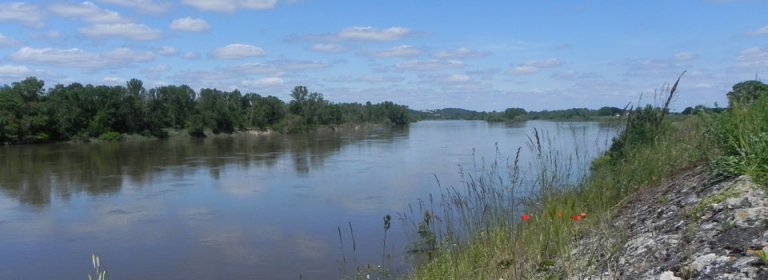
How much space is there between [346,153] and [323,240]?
26.6m

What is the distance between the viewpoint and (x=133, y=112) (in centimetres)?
6694

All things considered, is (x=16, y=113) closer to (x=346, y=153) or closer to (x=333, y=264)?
(x=346, y=153)

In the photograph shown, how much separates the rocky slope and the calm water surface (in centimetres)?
231

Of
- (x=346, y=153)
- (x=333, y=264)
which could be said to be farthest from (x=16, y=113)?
(x=333, y=264)

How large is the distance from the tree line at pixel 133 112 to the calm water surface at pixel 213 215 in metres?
28.6

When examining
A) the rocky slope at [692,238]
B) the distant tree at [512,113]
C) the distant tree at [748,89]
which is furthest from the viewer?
the distant tree at [512,113]

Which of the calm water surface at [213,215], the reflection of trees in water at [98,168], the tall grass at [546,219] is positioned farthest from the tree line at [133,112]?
the tall grass at [546,219]

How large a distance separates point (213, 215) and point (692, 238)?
15823 mm

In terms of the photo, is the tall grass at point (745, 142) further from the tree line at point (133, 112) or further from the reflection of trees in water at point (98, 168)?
the tree line at point (133, 112)

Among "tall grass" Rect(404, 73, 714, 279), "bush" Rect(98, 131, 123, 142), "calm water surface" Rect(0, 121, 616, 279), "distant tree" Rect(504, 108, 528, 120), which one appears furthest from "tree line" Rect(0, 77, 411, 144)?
"tall grass" Rect(404, 73, 714, 279)

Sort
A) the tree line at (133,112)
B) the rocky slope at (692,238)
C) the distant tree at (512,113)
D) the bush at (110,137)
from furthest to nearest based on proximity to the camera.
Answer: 1. the distant tree at (512,113)
2. the bush at (110,137)
3. the tree line at (133,112)
4. the rocky slope at (692,238)

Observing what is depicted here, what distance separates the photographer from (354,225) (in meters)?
14.9

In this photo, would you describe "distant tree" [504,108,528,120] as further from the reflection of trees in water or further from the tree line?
the reflection of trees in water

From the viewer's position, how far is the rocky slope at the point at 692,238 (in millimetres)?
2785
